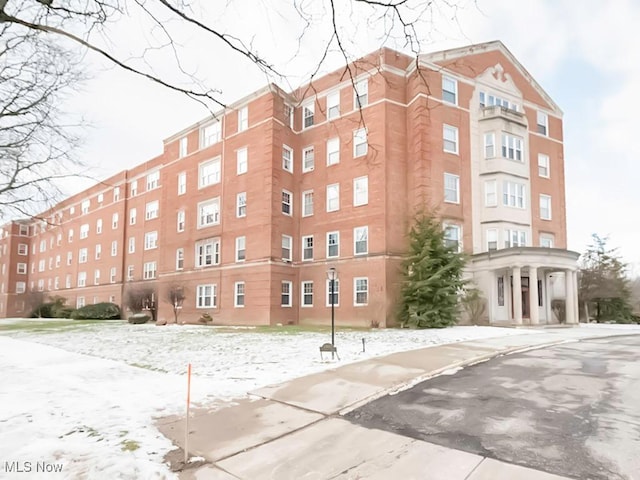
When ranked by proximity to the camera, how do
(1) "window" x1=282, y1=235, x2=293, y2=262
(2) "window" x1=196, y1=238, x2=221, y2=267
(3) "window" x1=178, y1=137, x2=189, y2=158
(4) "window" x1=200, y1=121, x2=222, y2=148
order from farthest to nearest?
(3) "window" x1=178, y1=137, x2=189, y2=158 → (4) "window" x1=200, y1=121, x2=222, y2=148 → (2) "window" x1=196, y1=238, x2=221, y2=267 → (1) "window" x1=282, y1=235, x2=293, y2=262

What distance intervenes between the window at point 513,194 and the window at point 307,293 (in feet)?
43.1

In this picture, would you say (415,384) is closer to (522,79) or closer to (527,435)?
(527,435)

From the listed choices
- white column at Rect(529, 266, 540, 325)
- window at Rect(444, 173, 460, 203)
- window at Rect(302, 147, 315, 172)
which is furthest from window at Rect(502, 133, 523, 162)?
window at Rect(302, 147, 315, 172)

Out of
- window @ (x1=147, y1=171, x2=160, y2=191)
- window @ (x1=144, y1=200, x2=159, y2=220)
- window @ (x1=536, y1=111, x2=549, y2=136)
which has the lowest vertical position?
window @ (x1=144, y1=200, x2=159, y2=220)

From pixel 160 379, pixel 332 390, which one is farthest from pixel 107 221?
pixel 332 390

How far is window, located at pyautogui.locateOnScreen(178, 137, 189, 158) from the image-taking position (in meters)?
35.2

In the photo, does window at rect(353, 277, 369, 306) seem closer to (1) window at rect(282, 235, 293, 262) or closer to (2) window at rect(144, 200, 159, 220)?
(1) window at rect(282, 235, 293, 262)

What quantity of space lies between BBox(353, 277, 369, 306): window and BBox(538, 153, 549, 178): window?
14690 millimetres

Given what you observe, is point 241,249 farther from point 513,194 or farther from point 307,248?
point 513,194

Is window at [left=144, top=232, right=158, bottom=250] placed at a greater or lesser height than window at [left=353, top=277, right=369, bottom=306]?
greater

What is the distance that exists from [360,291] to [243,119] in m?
14.7

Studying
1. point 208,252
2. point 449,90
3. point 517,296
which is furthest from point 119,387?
point 449,90

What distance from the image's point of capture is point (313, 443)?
18.8 feet

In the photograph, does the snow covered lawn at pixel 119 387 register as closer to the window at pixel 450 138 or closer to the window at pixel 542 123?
the window at pixel 450 138
